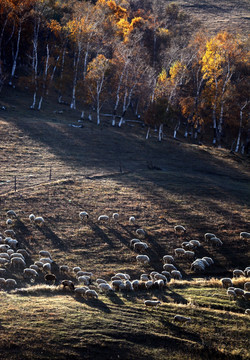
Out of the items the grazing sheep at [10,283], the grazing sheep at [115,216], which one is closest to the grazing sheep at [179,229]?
the grazing sheep at [115,216]

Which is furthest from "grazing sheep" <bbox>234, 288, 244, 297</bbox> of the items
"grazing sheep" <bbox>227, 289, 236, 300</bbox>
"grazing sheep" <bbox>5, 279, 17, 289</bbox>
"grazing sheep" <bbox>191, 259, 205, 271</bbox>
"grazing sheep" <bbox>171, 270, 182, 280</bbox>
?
"grazing sheep" <bbox>5, 279, 17, 289</bbox>

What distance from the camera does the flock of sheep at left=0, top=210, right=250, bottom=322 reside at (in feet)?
70.4

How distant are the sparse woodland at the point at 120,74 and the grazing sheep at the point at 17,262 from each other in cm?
4250

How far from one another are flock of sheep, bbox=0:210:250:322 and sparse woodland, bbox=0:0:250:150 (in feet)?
122

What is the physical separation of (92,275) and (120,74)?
52.3 metres

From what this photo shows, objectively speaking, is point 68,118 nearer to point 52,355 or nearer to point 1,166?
point 1,166

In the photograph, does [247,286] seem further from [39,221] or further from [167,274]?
[39,221]

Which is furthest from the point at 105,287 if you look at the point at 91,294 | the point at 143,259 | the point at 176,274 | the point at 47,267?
the point at 143,259

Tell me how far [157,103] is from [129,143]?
9239 millimetres

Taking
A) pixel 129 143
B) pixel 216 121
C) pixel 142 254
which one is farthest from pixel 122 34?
pixel 142 254

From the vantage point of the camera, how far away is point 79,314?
59.6 feet

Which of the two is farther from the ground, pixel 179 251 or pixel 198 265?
pixel 179 251

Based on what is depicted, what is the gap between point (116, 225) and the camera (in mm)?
32094

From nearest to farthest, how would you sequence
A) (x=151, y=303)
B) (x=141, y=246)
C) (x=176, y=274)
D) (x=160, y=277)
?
(x=151, y=303) < (x=160, y=277) < (x=176, y=274) < (x=141, y=246)
